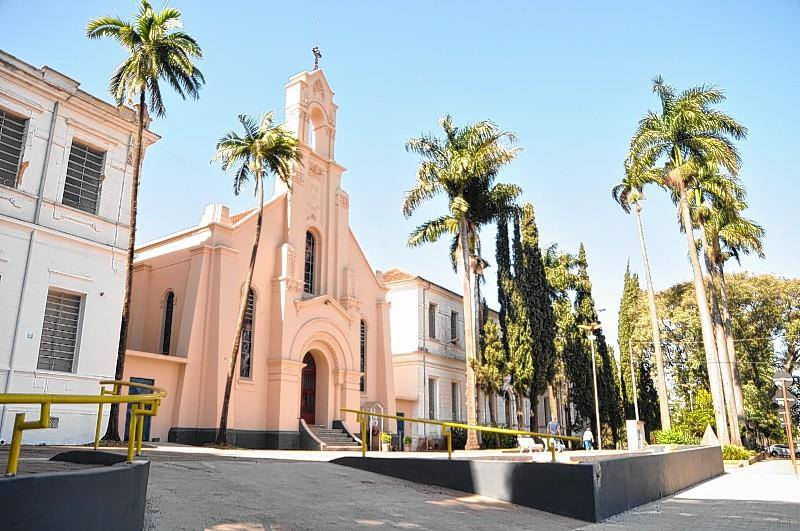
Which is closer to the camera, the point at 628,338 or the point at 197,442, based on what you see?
the point at 197,442

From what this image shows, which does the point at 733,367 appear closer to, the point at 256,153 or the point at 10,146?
the point at 256,153

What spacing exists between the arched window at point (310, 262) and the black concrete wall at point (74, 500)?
21.6 m

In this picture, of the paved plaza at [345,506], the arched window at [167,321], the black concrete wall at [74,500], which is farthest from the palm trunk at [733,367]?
the black concrete wall at [74,500]

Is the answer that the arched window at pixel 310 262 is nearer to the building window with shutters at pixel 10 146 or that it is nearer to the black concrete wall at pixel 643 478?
the building window with shutters at pixel 10 146

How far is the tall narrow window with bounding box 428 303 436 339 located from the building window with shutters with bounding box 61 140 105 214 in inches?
853

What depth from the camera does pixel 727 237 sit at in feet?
112

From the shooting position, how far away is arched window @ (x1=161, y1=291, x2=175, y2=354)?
77.0 ft

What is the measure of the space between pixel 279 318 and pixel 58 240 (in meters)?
9.75

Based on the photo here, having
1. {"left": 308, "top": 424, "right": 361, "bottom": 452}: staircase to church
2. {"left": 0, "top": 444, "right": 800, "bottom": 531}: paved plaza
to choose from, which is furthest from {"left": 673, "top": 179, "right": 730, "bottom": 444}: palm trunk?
{"left": 308, "top": 424, "right": 361, "bottom": 452}: staircase to church

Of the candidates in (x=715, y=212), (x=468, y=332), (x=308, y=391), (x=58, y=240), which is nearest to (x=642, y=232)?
(x=715, y=212)

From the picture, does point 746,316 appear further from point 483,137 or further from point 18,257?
point 18,257

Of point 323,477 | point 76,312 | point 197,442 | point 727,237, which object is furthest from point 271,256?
point 727,237

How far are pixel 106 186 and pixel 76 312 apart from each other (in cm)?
371

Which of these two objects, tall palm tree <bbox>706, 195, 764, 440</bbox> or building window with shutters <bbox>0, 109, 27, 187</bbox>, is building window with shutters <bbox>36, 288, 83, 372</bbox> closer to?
building window with shutters <bbox>0, 109, 27, 187</bbox>
